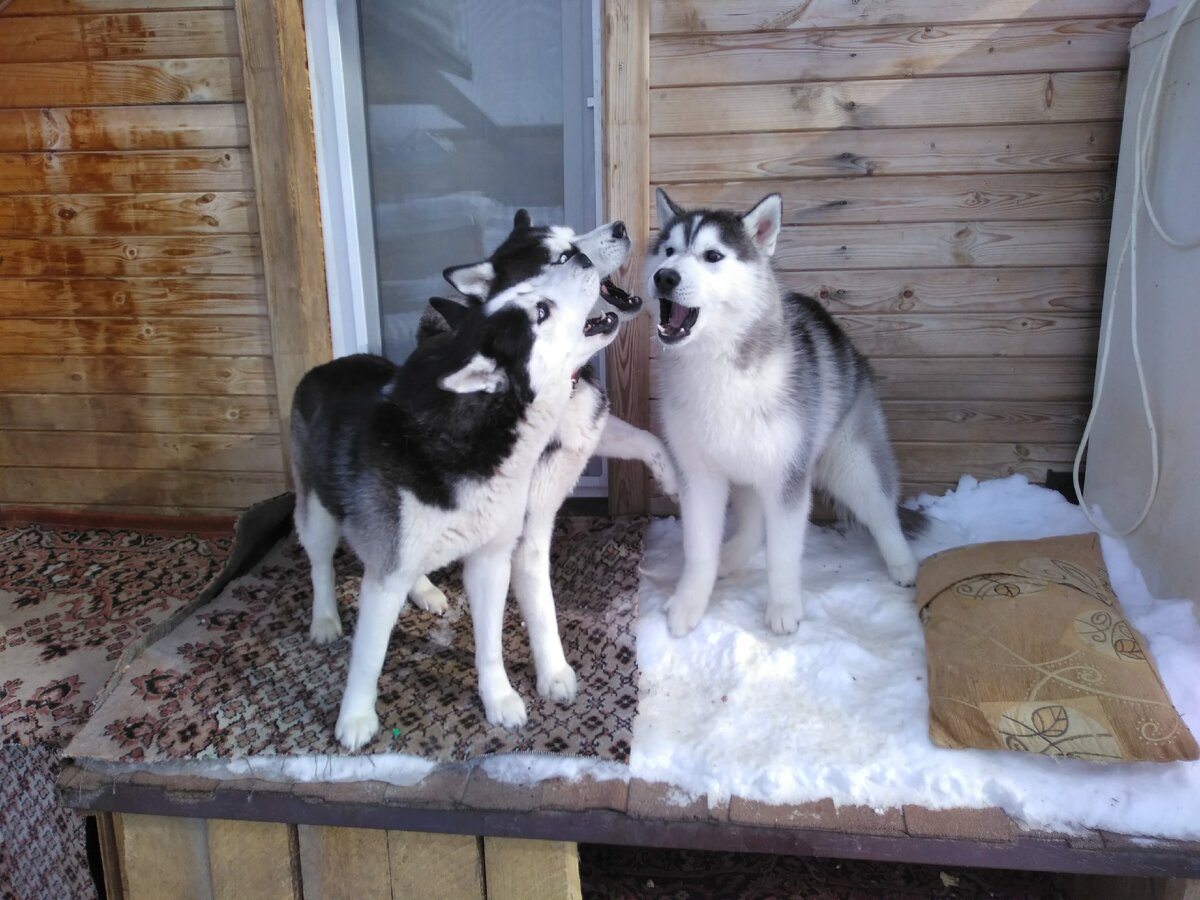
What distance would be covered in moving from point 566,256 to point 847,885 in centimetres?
225

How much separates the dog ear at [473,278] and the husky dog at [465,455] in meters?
0.24

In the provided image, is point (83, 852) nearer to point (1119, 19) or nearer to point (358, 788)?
point (358, 788)

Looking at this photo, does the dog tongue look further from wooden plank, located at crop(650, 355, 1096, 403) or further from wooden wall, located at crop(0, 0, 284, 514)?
wooden wall, located at crop(0, 0, 284, 514)

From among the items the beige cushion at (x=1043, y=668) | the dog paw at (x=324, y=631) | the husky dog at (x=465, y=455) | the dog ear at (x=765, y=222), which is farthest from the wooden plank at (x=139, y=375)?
the beige cushion at (x=1043, y=668)

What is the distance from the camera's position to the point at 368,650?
7.82ft

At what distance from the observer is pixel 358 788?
2.35m

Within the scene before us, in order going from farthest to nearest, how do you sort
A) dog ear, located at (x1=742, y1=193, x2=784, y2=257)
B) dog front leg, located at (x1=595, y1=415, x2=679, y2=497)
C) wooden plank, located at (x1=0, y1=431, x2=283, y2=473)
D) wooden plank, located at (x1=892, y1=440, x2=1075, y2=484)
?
wooden plank, located at (x1=0, y1=431, x2=283, y2=473) < wooden plank, located at (x1=892, y1=440, x2=1075, y2=484) < dog front leg, located at (x1=595, y1=415, x2=679, y2=497) < dog ear, located at (x1=742, y1=193, x2=784, y2=257)

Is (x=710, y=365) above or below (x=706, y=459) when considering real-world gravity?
above

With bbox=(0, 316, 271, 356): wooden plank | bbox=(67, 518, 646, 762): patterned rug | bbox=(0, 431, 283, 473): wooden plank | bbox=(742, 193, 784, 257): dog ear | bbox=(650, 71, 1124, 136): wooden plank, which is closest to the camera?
bbox=(67, 518, 646, 762): patterned rug

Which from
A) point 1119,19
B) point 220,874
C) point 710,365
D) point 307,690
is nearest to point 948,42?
point 1119,19

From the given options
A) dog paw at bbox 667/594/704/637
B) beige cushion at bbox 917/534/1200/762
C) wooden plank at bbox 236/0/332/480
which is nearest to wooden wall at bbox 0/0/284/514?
wooden plank at bbox 236/0/332/480

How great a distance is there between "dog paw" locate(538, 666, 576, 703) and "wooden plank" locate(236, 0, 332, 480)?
6.67 feet

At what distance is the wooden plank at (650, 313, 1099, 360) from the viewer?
3.50 metres

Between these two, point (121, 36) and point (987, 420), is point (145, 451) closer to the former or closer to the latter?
point (121, 36)
